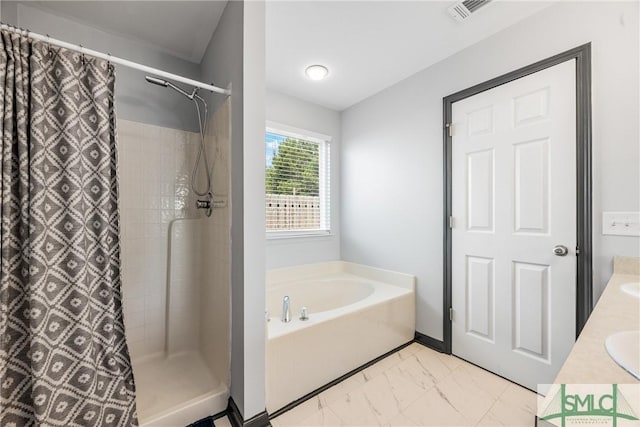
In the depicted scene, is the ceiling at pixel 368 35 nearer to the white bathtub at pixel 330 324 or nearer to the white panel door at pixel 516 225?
the white panel door at pixel 516 225

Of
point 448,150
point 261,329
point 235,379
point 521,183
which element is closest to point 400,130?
point 448,150

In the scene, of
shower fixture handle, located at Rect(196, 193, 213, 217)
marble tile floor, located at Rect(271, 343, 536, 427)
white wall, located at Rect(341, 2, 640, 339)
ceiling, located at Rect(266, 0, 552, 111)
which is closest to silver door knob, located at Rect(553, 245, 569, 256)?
white wall, located at Rect(341, 2, 640, 339)

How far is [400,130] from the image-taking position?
96.7 inches

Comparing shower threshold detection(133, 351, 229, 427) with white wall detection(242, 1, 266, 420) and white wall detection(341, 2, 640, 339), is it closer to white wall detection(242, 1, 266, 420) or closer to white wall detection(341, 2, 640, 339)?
white wall detection(242, 1, 266, 420)

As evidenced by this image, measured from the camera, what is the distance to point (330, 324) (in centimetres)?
174

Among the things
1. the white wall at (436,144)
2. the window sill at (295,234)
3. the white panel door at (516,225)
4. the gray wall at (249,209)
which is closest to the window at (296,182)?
the window sill at (295,234)

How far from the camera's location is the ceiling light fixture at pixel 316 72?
2.21 m

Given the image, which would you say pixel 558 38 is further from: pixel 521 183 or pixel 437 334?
pixel 437 334

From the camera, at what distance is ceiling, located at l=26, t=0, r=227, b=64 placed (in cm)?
160

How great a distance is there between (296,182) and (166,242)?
1.30m

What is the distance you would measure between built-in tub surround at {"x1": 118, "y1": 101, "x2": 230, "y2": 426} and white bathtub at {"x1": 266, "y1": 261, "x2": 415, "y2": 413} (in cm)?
32

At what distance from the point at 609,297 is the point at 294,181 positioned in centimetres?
230

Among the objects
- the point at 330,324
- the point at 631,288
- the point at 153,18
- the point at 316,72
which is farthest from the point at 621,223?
the point at 153,18

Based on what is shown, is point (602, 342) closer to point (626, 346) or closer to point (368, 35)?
point (626, 346)
